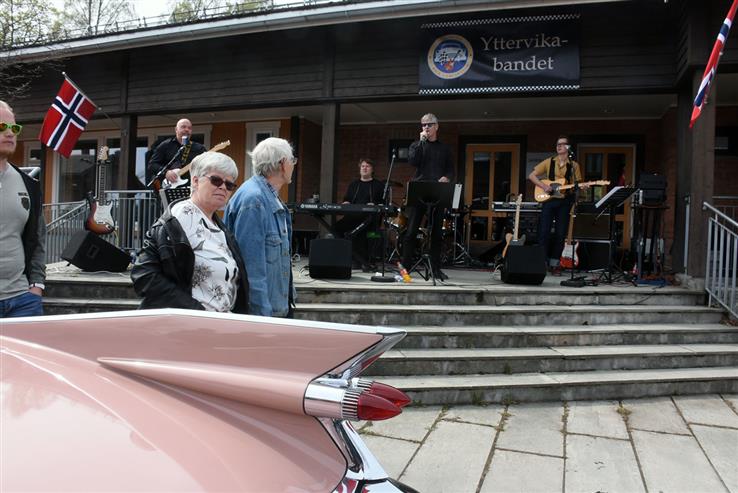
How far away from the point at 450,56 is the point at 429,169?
2.06 meters

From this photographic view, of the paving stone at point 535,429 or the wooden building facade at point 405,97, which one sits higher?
the wooden building facade at point 405,97

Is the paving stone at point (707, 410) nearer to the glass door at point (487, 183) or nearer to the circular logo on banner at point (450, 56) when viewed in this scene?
the circular logo on banner at point (450, 56)

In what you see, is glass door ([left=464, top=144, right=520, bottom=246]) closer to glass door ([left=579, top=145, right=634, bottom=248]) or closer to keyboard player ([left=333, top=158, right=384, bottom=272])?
glass door ([left=579, top=145, right=634, bottom=248])

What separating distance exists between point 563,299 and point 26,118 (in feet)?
35.4

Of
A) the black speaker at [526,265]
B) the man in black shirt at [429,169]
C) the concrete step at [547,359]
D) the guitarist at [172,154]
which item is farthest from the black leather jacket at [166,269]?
the guitarist at [172,154]

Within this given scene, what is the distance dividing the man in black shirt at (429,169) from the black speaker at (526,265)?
85 cm

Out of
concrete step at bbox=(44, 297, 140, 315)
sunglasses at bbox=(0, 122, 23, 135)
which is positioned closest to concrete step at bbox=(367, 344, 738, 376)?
concrete step at bbox=(44, 297, 140, 315)

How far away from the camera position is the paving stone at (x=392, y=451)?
2898 mm

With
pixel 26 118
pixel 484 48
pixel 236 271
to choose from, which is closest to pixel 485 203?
pixel 484 48

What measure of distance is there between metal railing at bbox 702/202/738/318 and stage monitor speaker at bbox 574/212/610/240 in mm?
2815

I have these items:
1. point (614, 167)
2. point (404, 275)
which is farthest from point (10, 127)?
point (614, 167)

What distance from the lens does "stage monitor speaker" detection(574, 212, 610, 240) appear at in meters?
8.87

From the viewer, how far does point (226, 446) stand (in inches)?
35.3

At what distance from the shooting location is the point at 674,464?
9.83 ft
